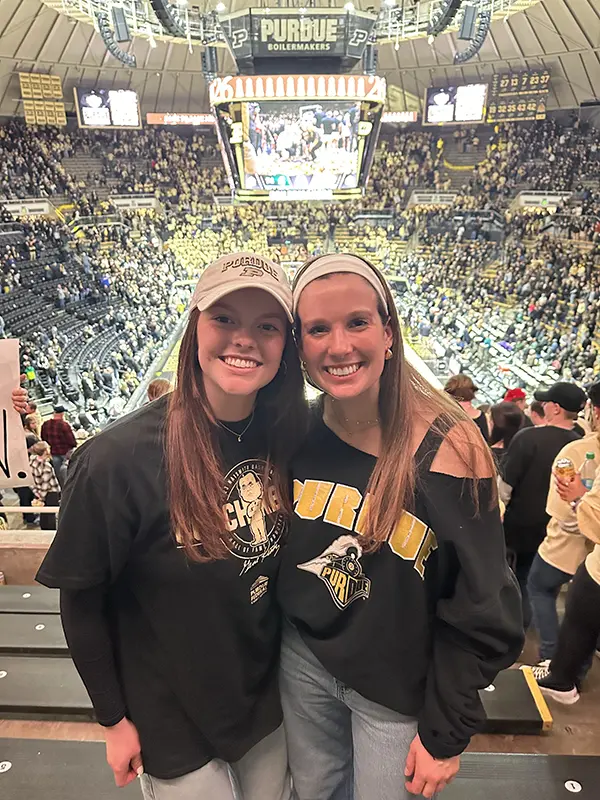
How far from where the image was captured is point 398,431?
49.6 inches

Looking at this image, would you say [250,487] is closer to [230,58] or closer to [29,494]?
[29,494]

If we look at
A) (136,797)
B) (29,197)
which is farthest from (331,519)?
(29,197)

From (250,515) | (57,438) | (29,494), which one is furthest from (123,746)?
(29,494)

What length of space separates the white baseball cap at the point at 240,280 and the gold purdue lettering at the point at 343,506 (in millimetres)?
405

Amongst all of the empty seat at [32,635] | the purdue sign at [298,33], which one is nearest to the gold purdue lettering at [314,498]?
the empty seat at [32,635]

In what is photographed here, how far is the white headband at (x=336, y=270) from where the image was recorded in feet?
4.05

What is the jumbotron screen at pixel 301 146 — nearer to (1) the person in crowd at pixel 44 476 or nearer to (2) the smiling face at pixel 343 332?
(1) the person in crowd at pixel 44 476

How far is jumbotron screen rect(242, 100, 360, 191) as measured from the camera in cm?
1527

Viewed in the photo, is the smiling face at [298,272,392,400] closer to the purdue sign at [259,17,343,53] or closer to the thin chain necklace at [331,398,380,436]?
the thin chain necklace at [331,398,380,436]

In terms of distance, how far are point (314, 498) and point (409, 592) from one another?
0.29 m

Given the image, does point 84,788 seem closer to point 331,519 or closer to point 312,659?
point 312,659

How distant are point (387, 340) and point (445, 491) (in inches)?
14.3

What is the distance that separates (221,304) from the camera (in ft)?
4.00

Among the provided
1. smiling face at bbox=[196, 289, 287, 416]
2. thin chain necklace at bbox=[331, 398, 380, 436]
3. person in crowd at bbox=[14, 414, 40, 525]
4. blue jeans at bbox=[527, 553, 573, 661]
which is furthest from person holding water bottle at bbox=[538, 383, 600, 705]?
person in crowd at bbox=[14, 414, 40, 525]
